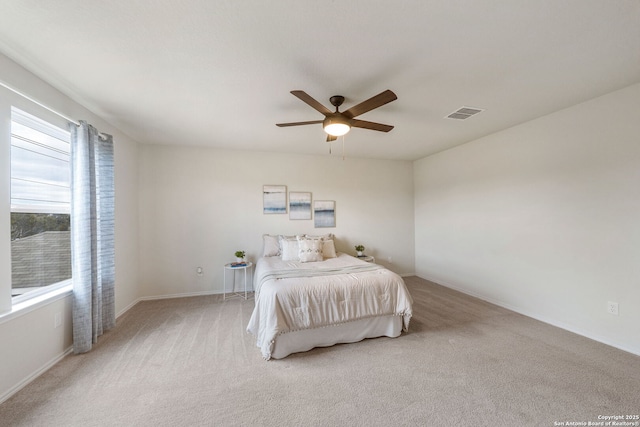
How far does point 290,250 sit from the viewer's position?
155 inches

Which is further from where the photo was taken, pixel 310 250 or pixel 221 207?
pixel 221 207

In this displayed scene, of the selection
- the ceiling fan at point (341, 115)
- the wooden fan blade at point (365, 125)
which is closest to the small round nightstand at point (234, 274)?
the ceiling fan at point (341, 115)

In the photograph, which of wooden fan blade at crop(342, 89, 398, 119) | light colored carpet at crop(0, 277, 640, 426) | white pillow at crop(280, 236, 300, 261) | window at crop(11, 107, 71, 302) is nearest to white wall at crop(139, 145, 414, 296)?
white pillow at crop(280, 236, 300, 261)

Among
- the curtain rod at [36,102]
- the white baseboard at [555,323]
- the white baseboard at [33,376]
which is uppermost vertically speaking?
the curtain rod at [36,102]

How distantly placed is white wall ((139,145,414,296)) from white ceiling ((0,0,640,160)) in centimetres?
132

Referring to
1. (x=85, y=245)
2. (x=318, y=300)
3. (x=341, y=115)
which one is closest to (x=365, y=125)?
(x=341, y=115)

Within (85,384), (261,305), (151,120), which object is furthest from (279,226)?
(85,384)

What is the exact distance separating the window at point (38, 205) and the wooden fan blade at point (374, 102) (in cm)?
279

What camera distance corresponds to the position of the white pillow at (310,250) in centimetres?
379

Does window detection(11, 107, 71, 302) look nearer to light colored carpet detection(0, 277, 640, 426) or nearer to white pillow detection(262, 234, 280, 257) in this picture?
light colored carpet detection(0, 277, 640, 426)

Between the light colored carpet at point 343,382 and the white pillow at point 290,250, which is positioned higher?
the white pillow at point 290,250

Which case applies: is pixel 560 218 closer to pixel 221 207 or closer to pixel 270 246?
pixel 270 246

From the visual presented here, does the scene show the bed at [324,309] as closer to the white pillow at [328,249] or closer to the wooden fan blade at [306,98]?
the white pillow at [328,249]

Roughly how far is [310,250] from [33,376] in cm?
300
